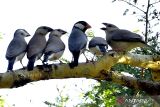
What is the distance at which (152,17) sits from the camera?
11203 mm

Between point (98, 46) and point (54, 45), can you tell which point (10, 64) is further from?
point (98, 46)

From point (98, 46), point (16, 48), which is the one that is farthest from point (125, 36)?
point (16, 48)

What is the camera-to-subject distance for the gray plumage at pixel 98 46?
18.4 ft

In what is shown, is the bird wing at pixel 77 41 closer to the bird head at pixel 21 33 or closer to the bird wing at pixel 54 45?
the bird wing at pixel 54 45

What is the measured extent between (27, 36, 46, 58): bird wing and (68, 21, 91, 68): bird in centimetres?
28

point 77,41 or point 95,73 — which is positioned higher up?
point 77,41

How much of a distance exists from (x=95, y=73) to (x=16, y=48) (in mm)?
793

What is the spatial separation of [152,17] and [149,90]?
587cm

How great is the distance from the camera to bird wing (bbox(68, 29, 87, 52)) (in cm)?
508

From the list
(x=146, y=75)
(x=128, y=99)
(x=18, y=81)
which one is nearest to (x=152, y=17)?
(x=146, y=75)

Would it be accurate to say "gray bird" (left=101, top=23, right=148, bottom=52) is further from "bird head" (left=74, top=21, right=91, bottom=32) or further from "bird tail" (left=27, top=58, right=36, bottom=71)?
"bird tail" (left=27, top=58, right=36, bottom=71)

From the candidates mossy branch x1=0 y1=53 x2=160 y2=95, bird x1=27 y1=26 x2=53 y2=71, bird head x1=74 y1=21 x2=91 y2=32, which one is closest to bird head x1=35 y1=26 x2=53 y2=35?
bird x1=27 y1=26 x2=53 y2=71

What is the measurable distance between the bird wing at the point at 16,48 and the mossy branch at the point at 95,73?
1.02 feet

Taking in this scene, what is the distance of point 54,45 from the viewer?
17.1 feet
